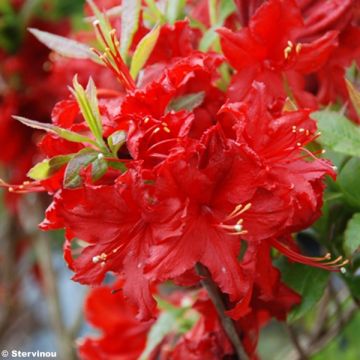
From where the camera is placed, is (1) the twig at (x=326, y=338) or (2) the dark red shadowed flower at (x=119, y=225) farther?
(1) the twig at (x=326, y=338)

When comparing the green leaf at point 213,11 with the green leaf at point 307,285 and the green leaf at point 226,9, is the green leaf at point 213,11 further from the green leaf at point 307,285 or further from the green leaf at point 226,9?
the green leaf at point 307,285

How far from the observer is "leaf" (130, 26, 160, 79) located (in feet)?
2.12

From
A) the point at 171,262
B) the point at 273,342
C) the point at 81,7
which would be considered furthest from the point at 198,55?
the point at 273,342

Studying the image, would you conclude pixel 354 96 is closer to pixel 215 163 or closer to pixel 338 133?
pixel 338 133

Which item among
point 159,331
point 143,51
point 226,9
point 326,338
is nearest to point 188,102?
point 143,51

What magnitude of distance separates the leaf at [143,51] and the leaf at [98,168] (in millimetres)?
115

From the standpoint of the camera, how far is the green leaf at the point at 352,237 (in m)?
0.60

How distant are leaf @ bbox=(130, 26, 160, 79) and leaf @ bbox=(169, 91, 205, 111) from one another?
52mm

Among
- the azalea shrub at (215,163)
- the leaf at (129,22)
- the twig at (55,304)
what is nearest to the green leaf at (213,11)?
the azalea shrub at (215,163)

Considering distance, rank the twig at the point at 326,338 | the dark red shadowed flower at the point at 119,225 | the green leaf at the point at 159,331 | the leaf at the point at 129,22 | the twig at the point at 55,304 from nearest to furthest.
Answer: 1. the dark red shadowed flower at the point at 119,225
2. the leaf at the point at 129,22
3. the green leaf at the point at 159,331
4. the twig at the point at 326,338
5. the twig at the point at 55,304

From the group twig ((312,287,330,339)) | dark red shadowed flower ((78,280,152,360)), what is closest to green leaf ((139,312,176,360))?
dark red shadowed flower ((78,280,152,360))

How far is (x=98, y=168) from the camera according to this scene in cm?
58

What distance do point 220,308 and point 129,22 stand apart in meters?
0.27

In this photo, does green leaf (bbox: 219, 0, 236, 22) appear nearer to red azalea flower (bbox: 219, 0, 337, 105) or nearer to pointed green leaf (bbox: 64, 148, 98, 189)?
red azalea flower (bbox: 219, 0, 337, 105)
